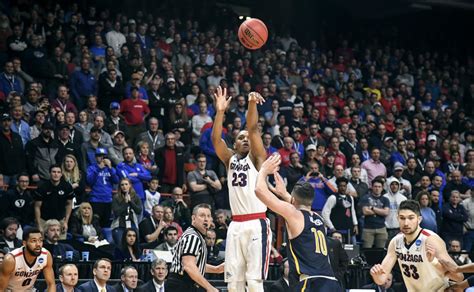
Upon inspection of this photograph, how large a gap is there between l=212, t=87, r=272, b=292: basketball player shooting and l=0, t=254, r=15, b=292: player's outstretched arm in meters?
3.12

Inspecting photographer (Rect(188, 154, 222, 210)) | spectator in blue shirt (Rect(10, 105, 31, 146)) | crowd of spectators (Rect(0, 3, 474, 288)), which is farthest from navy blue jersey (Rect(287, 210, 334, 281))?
spectator in blue shirt (Rect(10, 105, 31, 146))

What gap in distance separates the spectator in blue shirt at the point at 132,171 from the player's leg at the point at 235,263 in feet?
21.4

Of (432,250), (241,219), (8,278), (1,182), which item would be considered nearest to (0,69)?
(1,182)

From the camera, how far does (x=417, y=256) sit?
1070 centimetres

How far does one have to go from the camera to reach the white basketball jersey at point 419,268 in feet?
34.9

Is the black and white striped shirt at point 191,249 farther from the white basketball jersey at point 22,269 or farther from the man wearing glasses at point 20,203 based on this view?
the man wearing glasses at point 20,203

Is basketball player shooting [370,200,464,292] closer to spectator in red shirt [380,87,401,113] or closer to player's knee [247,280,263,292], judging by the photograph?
player's knee [247,280,263,292]

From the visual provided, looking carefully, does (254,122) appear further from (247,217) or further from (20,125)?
(20,125)

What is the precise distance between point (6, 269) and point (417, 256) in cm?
565

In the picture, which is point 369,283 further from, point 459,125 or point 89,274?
point 459,125

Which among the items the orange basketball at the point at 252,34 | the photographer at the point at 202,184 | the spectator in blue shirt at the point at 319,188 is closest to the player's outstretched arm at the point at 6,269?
the orange basketball at the point at 252,34

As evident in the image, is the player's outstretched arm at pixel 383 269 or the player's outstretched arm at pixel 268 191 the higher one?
the player's outstretched arm at pixel 268 191

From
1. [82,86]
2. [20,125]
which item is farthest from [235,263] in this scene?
[82,86]

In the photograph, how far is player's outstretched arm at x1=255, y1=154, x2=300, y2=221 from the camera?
9469 mm
